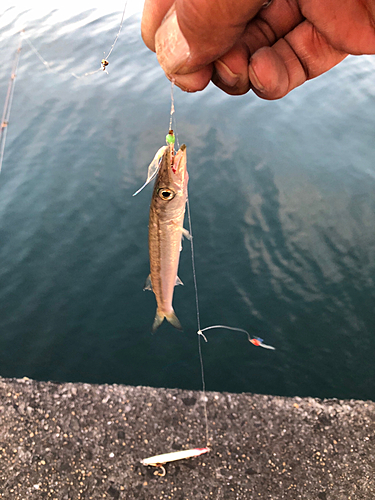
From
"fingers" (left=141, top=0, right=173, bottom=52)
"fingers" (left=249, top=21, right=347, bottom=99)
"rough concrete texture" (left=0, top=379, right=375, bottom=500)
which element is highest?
"fingers" (left=141, top=0, right=173, bottom=52)

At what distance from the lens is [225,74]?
1890mm

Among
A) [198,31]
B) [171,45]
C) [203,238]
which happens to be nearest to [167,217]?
[171,45]

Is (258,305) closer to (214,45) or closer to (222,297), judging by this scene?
(222,297)

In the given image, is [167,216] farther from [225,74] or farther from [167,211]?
[225,74]

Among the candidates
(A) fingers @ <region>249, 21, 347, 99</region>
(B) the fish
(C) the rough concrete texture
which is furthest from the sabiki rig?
(C) the rough concrete texture

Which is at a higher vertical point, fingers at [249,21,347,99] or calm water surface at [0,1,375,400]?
fingers at [249,21,347,99]

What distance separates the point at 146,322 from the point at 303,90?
761 cm

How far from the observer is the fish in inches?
102

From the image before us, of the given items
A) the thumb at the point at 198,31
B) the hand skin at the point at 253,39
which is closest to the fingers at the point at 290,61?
the hand skin at the point at 253,39

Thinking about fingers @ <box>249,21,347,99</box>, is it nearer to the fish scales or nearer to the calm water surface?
the fish scales

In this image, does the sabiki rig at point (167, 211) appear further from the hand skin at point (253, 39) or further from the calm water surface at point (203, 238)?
the calm water surface at point (203, 238)

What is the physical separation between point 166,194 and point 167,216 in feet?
0.58

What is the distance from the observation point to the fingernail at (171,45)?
4.99ft

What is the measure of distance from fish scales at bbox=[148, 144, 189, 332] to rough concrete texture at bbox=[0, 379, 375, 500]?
5.73 feet
